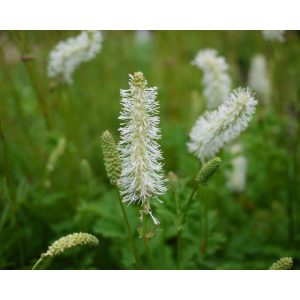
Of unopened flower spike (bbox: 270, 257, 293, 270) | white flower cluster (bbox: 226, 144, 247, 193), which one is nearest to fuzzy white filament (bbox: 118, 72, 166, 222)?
unopened flower spike (bbox: 270, 257, 293, 270)

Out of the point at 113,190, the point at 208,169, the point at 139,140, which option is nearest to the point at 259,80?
the point at 113,190

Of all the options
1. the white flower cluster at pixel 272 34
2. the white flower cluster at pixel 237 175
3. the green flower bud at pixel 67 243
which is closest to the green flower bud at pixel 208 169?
the green flower bud at pixel 67 243

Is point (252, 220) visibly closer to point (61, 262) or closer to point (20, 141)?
point (61, 262)

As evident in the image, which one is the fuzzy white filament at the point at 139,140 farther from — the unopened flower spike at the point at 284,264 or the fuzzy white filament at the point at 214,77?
the fuzzy white filament at the point at 214,77

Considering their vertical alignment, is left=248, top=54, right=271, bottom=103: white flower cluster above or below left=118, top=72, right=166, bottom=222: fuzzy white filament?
above

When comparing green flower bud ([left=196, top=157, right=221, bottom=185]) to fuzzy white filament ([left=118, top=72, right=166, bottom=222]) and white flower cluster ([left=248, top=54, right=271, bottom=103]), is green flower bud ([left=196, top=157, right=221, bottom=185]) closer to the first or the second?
fuzzy white filament ([left=118, top=72, right=166, bottom=222])
